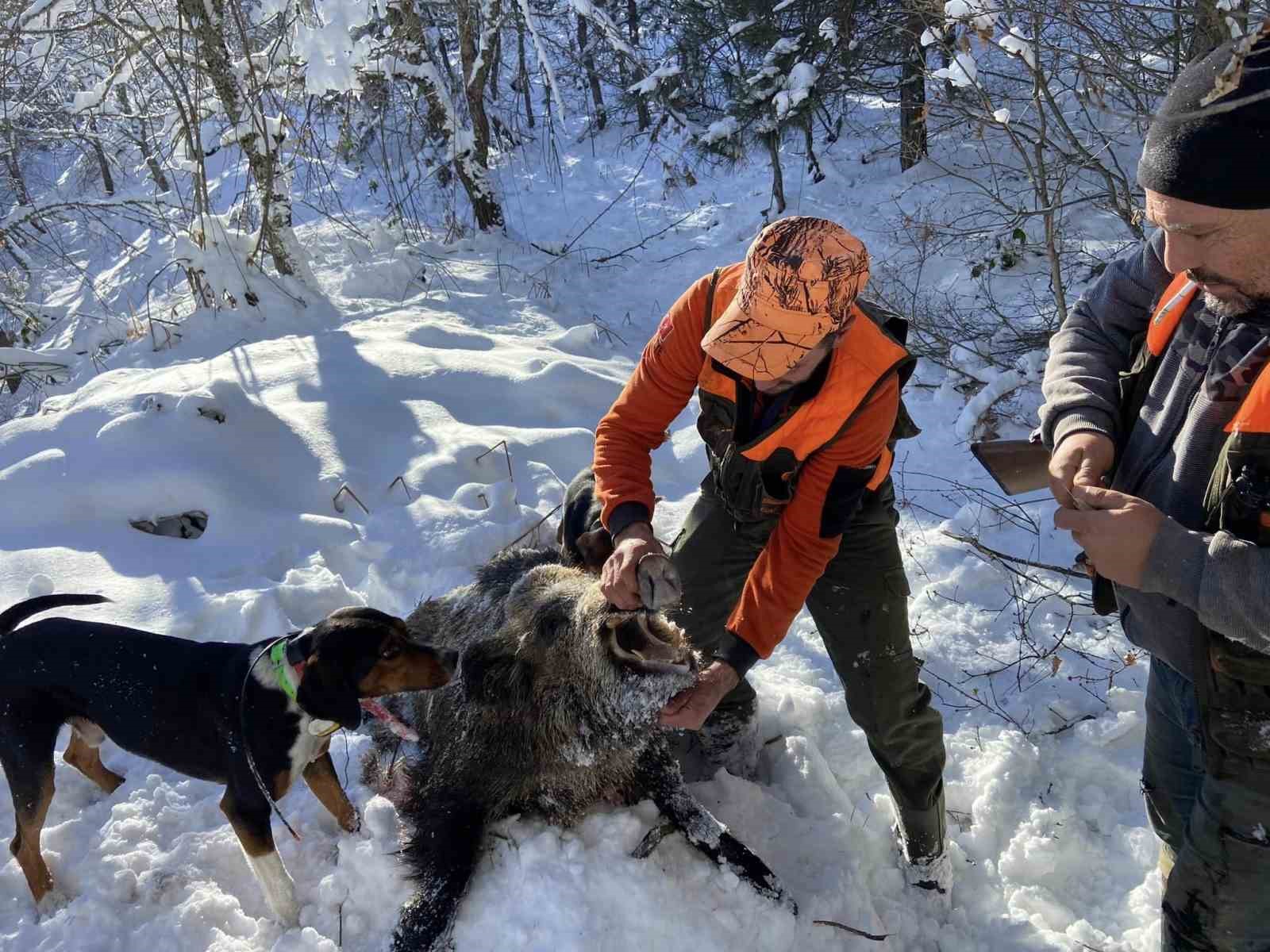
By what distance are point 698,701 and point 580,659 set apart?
356mm

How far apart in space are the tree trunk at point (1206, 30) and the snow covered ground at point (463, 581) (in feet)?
7.22

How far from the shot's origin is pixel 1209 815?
188 centimetres

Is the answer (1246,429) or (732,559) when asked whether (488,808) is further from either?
(1246,429)

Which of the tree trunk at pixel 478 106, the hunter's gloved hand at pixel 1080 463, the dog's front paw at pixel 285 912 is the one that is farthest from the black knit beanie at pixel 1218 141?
the tree trunk at pixel 478 106

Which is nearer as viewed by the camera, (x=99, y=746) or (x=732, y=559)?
(x=732, y=559)

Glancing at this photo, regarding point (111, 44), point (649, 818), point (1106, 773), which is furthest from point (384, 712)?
point (111, 44)

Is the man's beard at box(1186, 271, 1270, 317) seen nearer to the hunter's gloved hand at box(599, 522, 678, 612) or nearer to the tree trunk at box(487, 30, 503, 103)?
the hunter's gloved hand at box(599, 522, 678, 612)

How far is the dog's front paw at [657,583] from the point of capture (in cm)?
233

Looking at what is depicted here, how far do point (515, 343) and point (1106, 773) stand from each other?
5470 mm

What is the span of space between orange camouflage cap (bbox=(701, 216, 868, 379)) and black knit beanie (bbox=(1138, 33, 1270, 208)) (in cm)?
73

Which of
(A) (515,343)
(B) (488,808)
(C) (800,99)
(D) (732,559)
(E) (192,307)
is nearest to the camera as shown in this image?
(B) (488,808)

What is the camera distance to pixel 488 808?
2576 mm

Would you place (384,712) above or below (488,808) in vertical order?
above

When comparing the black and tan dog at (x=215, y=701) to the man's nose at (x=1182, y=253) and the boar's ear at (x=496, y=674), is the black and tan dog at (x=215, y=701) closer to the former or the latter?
the boar's ear at (x=496, y=674)
